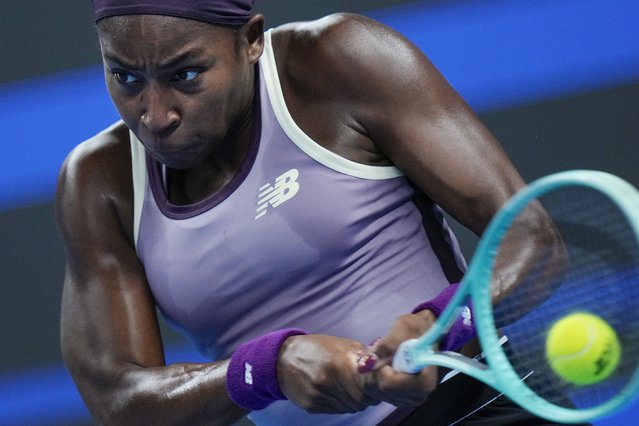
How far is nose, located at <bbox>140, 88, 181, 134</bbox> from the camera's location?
55.4 inches

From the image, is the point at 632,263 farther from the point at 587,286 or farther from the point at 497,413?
the point at 497,413

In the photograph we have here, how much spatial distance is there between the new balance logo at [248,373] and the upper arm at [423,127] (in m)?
0.31

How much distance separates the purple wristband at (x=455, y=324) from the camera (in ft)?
4.16

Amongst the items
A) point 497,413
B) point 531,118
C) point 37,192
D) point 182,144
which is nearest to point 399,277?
point 497,413

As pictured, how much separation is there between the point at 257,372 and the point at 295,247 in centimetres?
21

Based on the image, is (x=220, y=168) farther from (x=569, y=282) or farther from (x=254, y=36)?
(x=569, y=282)

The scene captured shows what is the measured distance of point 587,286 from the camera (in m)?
1.15

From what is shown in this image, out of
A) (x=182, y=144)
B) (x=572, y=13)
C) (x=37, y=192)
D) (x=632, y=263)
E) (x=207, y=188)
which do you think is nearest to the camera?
(x=632, y=263)

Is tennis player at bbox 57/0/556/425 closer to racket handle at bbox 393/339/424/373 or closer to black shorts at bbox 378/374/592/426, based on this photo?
black shorts at bbox 378/374/592/426

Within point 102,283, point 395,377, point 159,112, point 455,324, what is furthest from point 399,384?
point 102,283

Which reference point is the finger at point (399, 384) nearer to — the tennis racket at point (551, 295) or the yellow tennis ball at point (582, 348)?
the tennis racket at point (551, 295)

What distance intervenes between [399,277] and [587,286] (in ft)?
1.33

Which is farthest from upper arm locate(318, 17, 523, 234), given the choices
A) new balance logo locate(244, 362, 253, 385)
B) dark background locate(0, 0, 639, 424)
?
dark background locate(0, 0, 639, 424)

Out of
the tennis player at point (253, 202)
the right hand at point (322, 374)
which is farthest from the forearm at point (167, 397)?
the right hand at point (322, 374)
